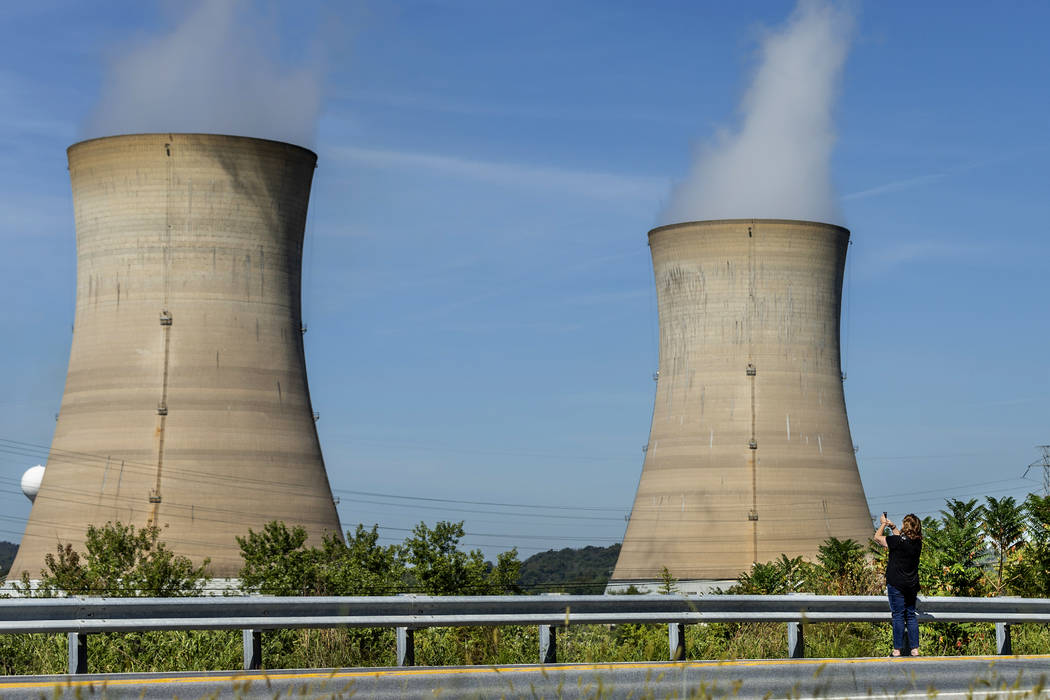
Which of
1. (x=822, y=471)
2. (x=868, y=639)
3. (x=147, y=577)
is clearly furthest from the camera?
(x=822, y=471)

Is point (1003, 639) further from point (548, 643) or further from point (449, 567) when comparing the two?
point (449, 567)

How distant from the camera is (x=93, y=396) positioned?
3372 centimetres

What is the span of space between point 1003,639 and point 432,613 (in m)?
4.59

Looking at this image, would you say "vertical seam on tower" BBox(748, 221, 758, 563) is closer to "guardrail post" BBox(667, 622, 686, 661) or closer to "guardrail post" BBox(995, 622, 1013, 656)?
"guardrail post" BBox(995, 622, 1013, 656)

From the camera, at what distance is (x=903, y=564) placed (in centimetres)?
1112

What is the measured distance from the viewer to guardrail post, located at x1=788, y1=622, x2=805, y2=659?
10.7 meters

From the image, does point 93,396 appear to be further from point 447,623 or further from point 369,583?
point 447,623

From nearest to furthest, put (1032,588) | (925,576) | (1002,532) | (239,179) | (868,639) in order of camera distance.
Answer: (868,639) < (925,576) < (1032,588) < (1002,532) < (239,179)

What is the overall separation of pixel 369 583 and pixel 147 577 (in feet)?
14.6

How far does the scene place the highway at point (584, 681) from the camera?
26.2ft

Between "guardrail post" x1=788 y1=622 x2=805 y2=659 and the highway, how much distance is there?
66cm

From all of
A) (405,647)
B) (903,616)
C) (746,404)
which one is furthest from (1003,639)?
(746,404)

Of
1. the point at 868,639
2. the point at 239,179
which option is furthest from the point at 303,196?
the point at 868,639

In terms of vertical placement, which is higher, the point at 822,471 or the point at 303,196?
the point at 303,196
